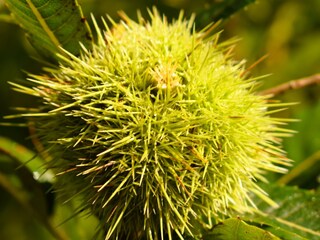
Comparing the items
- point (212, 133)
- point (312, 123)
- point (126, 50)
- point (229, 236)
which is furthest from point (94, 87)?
point (312, 123)

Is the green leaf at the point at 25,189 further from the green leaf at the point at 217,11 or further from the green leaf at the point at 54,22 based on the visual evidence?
the green leaf at the point at 217,11

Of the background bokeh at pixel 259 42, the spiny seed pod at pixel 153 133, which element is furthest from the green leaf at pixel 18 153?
→ the background bokeh at pixel 259 42

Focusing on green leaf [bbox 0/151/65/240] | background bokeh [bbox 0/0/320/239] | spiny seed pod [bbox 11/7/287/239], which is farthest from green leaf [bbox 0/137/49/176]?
background bokeh [bbox 0/0/320/239]

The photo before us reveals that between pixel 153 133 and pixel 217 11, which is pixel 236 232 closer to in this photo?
pixel 153 133

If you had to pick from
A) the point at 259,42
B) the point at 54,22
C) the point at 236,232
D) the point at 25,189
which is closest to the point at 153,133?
the point at 236,232

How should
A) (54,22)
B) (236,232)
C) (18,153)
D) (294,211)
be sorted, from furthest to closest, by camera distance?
(18,153) < (294,211) < (54,22) < (236,232)

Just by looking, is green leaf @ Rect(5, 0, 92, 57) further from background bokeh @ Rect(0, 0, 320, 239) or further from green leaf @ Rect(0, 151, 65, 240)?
background bokeh @ Rect(0, 0, 320, 239)
